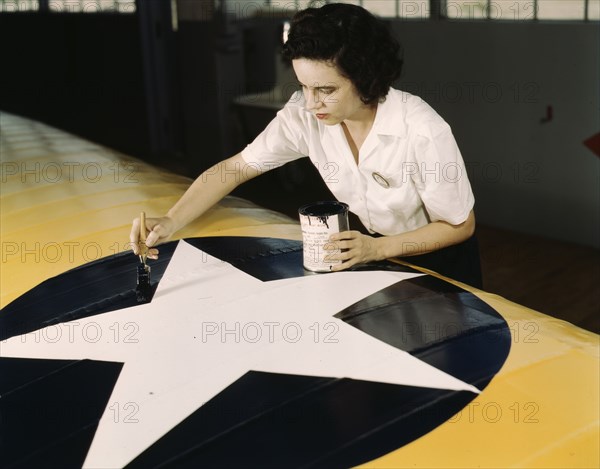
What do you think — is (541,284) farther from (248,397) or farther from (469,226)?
(248,397)

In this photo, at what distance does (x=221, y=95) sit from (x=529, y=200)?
2446 millimetres

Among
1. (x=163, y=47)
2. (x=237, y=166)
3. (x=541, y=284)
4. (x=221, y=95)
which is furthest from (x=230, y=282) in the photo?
(x=163, y=47)

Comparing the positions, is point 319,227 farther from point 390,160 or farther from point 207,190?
point 207,190

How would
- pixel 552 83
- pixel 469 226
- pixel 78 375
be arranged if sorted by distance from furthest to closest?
pixel 552 83
pixel 469 226
pixel 78 375

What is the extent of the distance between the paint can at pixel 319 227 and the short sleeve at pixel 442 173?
0.22 metres

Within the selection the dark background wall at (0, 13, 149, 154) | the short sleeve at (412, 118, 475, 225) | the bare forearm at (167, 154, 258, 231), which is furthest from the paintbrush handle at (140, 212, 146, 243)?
the dark background wall at (0, 13, 149, 154)

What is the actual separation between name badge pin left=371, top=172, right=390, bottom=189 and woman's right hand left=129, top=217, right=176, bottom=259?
481 mm

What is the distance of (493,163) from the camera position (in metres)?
4.00

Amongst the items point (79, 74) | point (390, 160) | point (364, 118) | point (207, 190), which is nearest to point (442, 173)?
point (390, 160)

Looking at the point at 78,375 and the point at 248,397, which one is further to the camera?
the point at 78,375

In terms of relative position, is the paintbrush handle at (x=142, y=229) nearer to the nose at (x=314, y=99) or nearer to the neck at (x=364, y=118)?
the nose at (x=314, y=99)

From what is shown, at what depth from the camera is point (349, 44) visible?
5.07 ft

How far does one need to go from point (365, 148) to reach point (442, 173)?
0.22 meters

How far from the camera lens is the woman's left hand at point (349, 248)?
1.44m
